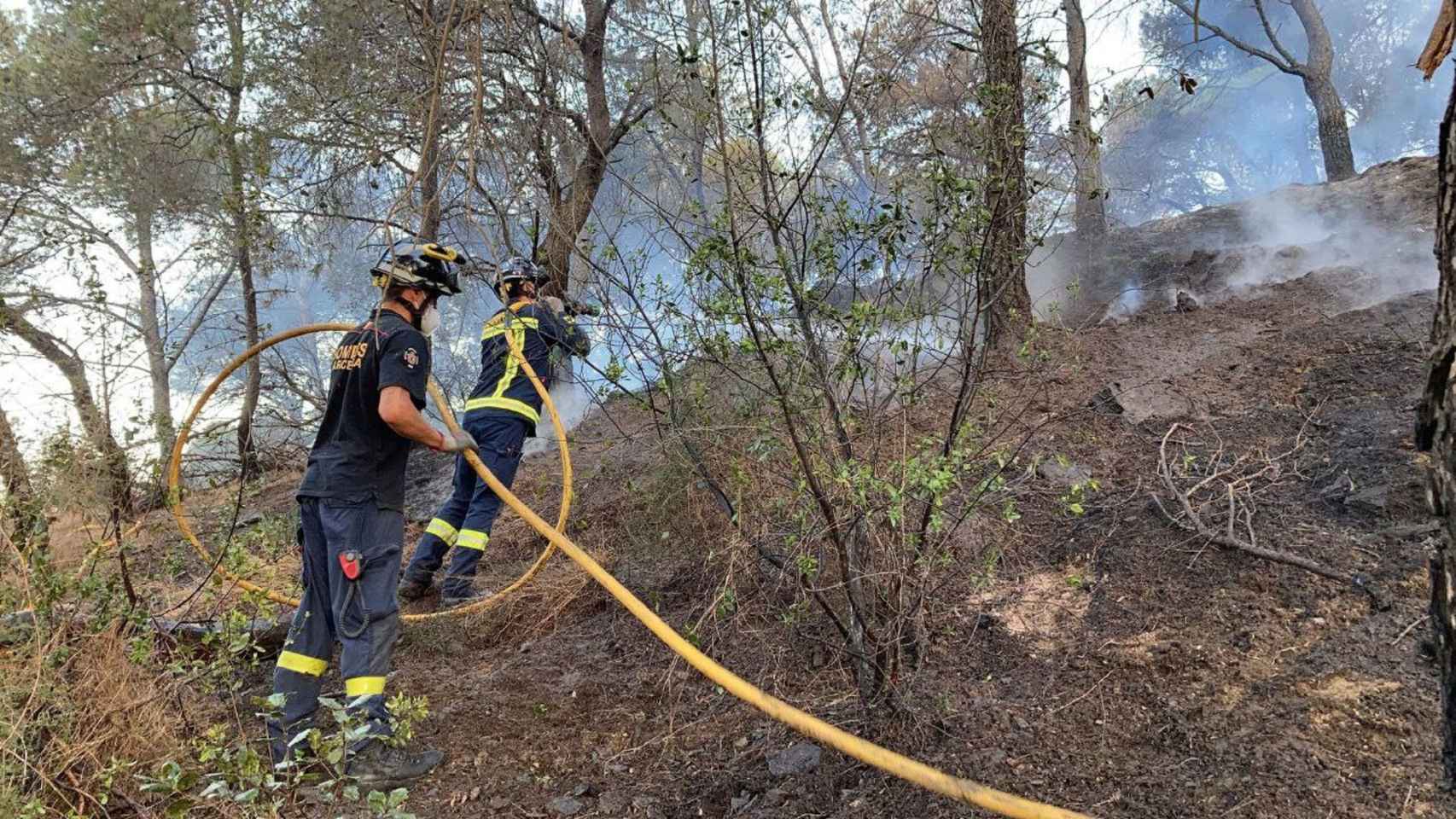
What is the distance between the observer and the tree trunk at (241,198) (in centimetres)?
628

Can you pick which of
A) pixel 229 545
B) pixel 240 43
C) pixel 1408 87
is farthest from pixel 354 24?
pixel 1408 87

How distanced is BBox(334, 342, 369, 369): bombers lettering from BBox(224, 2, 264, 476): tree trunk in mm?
2897

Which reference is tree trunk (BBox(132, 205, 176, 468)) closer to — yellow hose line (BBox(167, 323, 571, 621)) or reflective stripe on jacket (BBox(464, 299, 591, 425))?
yellow hose line (BBox(167, 323, 571, 621))

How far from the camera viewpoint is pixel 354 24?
605 centimetres

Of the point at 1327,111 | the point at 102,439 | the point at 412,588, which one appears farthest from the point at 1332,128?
the point at 102,439

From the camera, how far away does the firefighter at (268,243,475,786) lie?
3059 millimetres

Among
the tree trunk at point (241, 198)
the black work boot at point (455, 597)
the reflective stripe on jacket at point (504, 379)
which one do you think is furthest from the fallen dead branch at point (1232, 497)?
the tree trunk at point (241, 198)

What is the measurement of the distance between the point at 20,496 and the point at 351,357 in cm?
132

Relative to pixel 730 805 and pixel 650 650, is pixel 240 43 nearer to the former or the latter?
pixel 650 650

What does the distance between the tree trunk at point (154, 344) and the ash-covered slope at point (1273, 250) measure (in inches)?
226

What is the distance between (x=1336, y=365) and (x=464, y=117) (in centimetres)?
547

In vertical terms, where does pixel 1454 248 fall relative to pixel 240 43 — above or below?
below

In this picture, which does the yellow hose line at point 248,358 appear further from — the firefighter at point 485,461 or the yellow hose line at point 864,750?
the yellow hose line at point 864,750

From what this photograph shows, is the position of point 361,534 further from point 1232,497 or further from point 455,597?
point 1232,497
